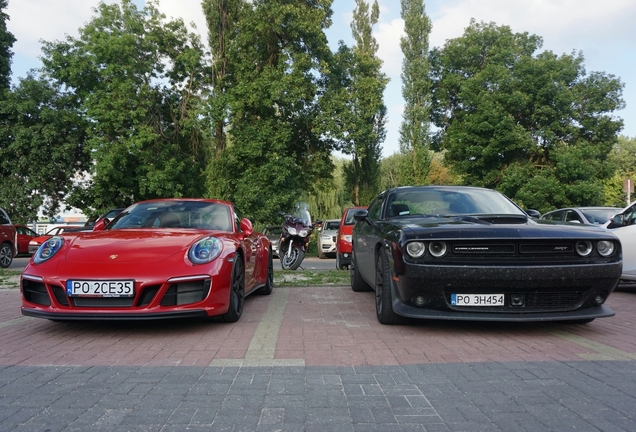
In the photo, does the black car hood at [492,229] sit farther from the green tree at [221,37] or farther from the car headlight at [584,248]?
the green tree at [221,37]

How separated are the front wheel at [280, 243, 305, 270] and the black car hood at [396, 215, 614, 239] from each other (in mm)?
7322

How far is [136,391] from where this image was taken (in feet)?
10.1

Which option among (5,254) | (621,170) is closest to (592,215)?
(5,254)

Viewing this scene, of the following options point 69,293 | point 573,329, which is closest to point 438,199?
point 573,329

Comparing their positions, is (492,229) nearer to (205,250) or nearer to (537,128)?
(205,250)

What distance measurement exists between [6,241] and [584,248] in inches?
588

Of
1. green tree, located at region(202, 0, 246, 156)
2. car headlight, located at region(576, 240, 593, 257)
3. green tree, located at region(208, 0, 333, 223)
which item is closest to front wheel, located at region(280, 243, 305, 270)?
car headlight, located at region(576, 240, 593, 257)

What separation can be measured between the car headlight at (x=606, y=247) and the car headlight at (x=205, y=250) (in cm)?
355

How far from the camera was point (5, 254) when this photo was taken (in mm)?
14289

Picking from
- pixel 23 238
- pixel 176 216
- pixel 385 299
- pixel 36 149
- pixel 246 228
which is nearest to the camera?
pixel 385 299

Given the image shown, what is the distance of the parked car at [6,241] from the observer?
14.1 meters

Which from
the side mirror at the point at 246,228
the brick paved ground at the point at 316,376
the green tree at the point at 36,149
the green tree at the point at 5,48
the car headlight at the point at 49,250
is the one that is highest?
the green tree at the point at 5,48

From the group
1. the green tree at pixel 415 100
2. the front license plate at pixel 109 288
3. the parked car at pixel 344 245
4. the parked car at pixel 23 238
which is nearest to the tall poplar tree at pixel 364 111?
the green tree at pixel 415 100

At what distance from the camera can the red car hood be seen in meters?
4.65
